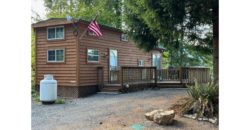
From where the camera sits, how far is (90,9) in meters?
13.8

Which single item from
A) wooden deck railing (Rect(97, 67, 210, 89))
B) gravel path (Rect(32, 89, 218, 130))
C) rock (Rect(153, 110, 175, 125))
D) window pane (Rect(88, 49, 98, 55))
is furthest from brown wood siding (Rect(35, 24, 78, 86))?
rock (Rect(153, 110, 175, 125))

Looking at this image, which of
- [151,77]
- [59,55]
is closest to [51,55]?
[59,55]

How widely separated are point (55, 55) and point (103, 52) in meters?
1.54

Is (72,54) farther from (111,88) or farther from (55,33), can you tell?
(111,88)

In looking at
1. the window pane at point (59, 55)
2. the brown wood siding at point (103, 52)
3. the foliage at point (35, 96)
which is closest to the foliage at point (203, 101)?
the brown wood siding at point (103, 52)

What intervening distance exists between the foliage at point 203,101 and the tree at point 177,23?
39 cm

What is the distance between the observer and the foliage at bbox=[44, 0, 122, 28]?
13.1 metres

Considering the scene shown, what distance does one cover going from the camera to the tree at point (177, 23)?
4477mm

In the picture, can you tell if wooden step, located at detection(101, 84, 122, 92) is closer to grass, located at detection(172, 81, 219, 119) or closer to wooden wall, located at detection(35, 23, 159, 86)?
wooden wall, located at detection(35, 23, 159, 86)

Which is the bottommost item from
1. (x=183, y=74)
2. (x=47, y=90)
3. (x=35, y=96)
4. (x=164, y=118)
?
(x=35, y=96)
